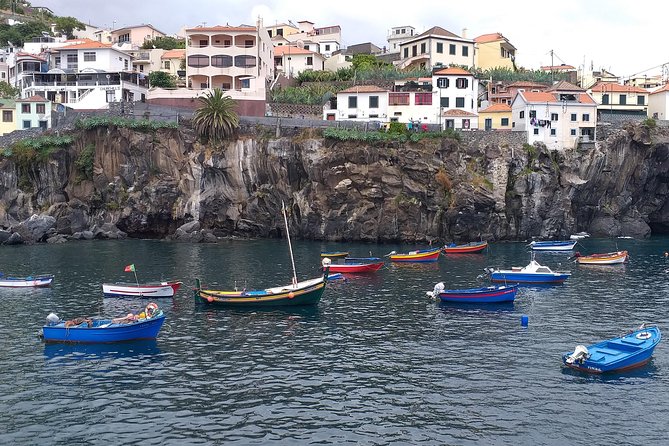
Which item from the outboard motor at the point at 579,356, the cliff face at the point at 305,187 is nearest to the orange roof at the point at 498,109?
the cliff face at the point at 305,187

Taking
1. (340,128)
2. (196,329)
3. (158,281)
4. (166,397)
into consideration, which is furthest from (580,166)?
(166,397)

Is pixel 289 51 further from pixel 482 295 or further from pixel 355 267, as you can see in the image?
pixel 482 295

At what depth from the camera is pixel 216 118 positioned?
100 meters

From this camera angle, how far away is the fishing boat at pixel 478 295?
5950cm

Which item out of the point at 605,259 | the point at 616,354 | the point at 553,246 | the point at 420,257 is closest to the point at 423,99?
the point at 553,246

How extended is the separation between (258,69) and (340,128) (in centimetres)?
2472

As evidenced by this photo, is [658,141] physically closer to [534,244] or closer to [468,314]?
[534,244]

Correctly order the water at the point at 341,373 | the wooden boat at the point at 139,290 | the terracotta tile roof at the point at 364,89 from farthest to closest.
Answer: the terracotta tile roof at the point at 364,89 → the wooden boat at the point at 139,290 → the water at the point at 341,373

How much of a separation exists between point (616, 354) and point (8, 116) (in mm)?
101897

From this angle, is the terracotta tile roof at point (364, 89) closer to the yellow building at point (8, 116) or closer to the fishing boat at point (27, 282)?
the yellow building at point (8, 116)

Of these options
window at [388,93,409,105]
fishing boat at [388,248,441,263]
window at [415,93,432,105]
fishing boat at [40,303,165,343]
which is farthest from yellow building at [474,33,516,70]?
fishing boat at [40,303,165,343]

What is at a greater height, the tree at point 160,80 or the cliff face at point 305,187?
the tree at point 160,80

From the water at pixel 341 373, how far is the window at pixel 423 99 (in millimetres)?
51560

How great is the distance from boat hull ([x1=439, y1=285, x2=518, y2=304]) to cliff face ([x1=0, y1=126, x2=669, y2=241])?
128 ft
